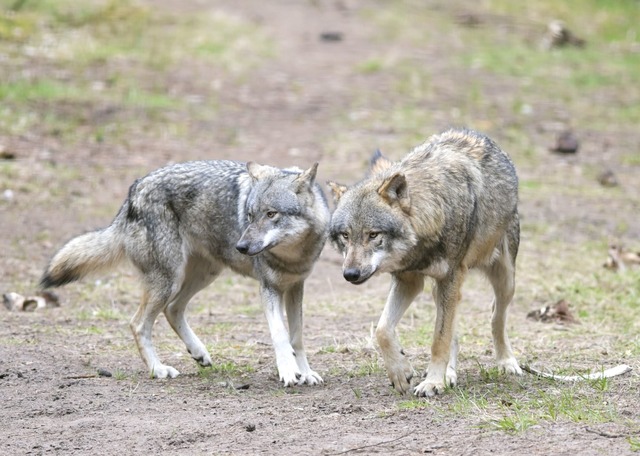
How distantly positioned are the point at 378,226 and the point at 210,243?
195cm

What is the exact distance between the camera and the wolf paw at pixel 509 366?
24.4 ft

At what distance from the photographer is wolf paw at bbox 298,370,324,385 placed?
291 inches

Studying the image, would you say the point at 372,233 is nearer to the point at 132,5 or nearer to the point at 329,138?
the point at 329,138

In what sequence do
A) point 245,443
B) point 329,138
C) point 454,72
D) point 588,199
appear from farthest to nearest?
point 454,72, point 329,138, point 588,199, point 245,443

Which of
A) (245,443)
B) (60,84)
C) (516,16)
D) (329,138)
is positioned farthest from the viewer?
(516,16)

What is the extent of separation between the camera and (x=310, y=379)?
742 cm

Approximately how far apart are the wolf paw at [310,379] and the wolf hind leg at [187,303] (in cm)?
94

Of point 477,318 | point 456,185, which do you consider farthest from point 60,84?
point 456,185

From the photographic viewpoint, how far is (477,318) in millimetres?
9562

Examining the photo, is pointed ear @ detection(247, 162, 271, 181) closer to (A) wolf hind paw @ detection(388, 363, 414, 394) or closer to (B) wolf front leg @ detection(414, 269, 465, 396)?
(B) wolf front leg @ detection(414, 269, 465, 396)

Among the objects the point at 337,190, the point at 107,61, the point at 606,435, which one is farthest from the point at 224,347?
the point at 107,61

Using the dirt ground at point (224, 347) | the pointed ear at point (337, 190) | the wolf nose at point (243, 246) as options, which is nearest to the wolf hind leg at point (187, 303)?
the dirt ground at point (224, 347)

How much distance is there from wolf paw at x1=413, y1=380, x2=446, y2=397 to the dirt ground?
0.16 metres

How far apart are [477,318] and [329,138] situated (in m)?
7.07
